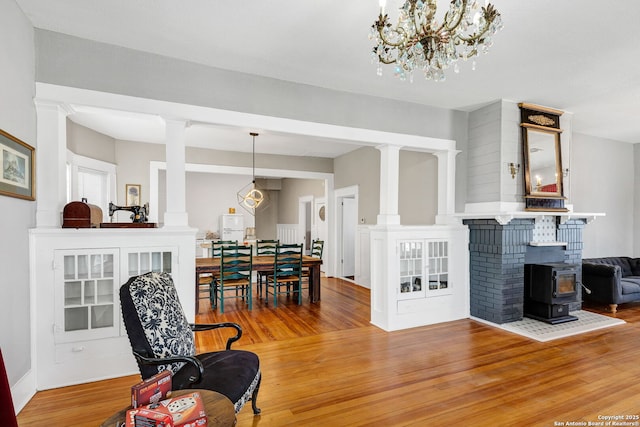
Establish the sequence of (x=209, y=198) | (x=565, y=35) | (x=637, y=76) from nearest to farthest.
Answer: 1. (x=565, y=35)
2. (x=637, y=76)
3. (x=209, y=198)

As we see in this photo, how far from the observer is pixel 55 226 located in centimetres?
276

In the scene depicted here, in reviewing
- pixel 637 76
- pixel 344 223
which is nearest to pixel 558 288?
pixel 637 76

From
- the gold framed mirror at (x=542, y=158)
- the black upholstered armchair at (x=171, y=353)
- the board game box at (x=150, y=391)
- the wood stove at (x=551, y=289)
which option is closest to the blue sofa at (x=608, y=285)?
the wood stove at (x=551, y=289)

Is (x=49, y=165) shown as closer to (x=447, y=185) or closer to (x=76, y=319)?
(x=76, y=319)

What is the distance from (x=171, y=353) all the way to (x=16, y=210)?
→ 152 centimetres

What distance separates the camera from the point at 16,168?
7.65ft

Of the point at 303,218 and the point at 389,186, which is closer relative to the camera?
the point at 389,186

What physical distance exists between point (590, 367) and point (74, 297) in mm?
4601

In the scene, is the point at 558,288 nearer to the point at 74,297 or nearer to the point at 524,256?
the point at 524,256

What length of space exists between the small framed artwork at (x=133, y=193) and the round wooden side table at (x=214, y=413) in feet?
17.4

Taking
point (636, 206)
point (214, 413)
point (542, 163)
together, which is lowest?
point (214, 413)

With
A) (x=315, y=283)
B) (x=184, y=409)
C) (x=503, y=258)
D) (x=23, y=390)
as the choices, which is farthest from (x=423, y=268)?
(x=23, y=390)

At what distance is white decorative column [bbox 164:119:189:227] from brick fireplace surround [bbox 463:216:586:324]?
366cm

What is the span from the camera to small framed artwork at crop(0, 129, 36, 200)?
2160 millimetres
